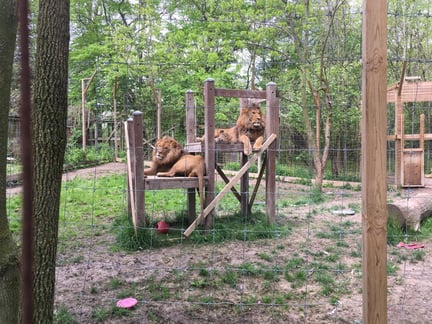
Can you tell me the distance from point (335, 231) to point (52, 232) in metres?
5.13

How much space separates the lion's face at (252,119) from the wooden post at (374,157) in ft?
14.2

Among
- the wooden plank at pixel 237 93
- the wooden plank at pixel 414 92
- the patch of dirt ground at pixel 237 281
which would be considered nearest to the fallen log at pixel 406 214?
the patch of dirt ground at pixel 237 281

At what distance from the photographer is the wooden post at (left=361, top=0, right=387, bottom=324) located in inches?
92.7

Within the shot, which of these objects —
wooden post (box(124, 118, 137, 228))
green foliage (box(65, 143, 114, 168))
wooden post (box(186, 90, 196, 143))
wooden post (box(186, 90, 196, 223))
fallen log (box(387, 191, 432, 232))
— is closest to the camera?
wooden post (box(124, 118, 137, 228))

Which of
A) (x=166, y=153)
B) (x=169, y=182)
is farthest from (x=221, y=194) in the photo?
(x=166, y=153)

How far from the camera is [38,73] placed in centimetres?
228

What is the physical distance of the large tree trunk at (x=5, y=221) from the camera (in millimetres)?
2088

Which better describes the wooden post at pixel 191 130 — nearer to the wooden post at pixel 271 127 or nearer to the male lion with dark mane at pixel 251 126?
the male lion with dark mane at pixel 251 126

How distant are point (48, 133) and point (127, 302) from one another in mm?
2079

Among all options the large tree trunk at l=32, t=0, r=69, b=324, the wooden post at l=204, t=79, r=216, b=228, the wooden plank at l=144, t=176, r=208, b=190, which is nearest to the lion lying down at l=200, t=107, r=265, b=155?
the wooden post at l=204, t=79, r=216, b=228

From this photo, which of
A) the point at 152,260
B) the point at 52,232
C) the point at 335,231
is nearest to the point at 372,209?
the point at 52,232

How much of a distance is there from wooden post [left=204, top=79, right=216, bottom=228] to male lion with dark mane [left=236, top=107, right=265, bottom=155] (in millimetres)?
716

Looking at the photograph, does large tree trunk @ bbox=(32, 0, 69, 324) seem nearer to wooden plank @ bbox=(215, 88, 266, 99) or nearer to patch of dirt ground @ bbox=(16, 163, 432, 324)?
patch of dirt ground @ bbox=(16, 163, 432, 324)

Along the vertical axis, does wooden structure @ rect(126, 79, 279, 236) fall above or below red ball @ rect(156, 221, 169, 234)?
above
